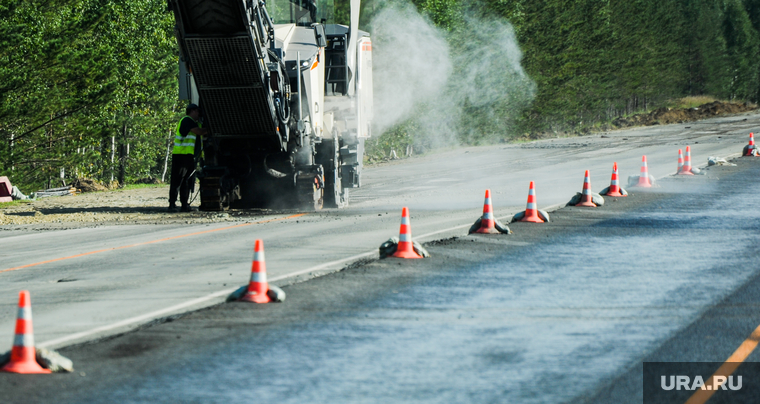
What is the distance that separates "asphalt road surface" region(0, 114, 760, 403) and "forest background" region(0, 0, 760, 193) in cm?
724

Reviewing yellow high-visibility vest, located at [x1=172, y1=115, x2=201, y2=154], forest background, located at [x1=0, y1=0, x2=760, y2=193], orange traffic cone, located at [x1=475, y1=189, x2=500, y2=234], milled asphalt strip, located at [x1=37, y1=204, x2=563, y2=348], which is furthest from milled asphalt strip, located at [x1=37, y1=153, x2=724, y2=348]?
forest background, located at [x1=0, y1=0, x2=760, y2=193]

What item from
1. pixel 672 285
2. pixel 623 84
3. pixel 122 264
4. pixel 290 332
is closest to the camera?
pixel 290 332

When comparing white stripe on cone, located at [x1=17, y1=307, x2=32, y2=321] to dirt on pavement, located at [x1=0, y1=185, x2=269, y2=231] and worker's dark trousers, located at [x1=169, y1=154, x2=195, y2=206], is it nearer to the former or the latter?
dirt on pavement, located at [x1=0, y1=185, x2=269, y2=231]

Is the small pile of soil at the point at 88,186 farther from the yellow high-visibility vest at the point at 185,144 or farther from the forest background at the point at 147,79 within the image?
the yellow high-visibility vest at the point at 185,144

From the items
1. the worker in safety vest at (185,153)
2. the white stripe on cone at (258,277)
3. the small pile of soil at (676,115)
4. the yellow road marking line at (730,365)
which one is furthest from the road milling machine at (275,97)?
the small pile of soil at (676,115)

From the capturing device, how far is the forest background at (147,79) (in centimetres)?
3322

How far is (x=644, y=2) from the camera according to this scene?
9481 centimetres

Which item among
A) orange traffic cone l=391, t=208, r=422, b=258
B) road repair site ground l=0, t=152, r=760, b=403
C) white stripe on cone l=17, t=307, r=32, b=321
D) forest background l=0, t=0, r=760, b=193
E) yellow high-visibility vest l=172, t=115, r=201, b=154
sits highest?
forest background l=0, t=0, r=760, b=193

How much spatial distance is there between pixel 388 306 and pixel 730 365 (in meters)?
3.22

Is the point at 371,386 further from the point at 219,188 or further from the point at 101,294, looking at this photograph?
the point at 219,188

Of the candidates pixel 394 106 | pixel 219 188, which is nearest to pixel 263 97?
pixel 219 188

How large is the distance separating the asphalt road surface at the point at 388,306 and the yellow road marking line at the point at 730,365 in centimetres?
11

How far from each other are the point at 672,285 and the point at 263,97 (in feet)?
28.9

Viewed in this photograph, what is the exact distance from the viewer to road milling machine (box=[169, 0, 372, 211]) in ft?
49.3
